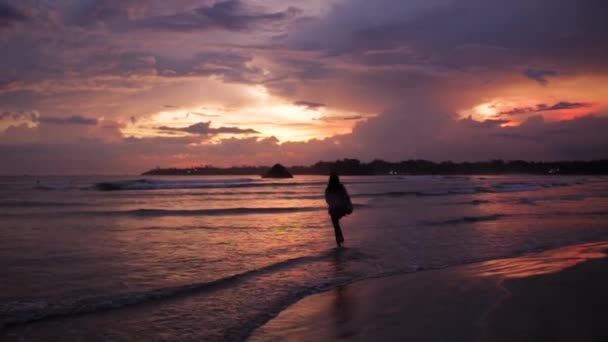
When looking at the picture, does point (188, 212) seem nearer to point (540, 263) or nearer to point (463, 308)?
point (540, 263)

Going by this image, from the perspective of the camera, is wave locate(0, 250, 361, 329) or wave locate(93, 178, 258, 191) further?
wave locate(93, 178, 258, 191)

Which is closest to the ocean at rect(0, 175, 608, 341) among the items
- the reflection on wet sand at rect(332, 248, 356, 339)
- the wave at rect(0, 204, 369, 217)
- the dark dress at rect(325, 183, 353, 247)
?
the reflection on wet sand at rect(332, 248, 356, 339)

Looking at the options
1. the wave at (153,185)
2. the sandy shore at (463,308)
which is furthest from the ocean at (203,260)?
the wave at (153,185)

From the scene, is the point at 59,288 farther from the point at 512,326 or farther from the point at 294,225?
the point at 294,225

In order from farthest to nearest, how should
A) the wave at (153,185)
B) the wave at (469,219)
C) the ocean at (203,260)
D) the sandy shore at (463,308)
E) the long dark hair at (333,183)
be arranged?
the wave at (153,185) → the wave at (469,219) → the long dark hair at (333,183) → the ocean at (203,260) → the sandy shore at (463,308)

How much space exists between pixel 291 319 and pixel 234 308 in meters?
0.99

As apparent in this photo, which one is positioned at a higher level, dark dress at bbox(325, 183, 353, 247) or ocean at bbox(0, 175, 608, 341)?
dark dress at bbox(325, 183, 353, 247)

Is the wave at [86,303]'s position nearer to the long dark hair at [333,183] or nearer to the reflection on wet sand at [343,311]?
the reflection on wet sand at [343,311]

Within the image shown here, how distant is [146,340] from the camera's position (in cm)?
508

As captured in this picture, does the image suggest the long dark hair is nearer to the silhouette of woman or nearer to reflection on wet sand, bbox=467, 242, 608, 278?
the silhouette of woman

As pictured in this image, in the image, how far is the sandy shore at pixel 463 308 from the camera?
4824 mm

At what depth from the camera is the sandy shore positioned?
15.8 feet

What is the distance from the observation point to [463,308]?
5734mm

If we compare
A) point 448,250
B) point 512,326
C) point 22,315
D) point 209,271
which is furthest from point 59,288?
point 448,250
